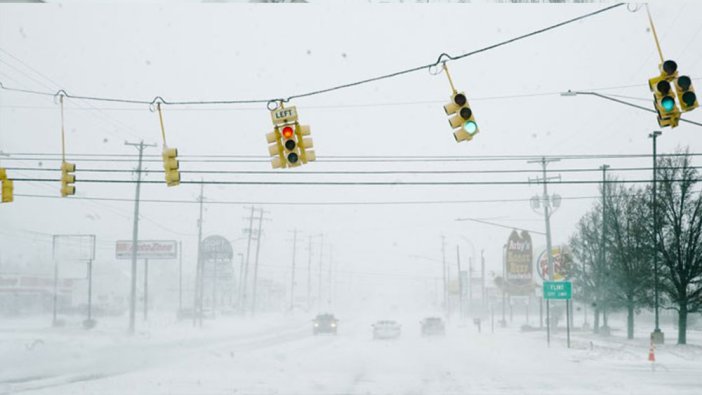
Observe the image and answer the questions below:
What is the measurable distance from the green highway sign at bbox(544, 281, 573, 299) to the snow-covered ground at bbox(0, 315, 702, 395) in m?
2.81

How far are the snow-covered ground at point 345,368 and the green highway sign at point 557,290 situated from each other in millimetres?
2810

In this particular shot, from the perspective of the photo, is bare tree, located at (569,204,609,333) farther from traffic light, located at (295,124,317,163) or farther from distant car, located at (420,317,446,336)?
traffic light, located at (295,124,317,163)

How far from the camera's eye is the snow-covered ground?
20.7 m

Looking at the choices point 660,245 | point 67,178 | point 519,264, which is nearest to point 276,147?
point 67,178

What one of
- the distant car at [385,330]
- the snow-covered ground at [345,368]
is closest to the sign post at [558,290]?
the snow-covered ground at [345,368]

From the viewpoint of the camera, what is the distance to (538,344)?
43.3 meters

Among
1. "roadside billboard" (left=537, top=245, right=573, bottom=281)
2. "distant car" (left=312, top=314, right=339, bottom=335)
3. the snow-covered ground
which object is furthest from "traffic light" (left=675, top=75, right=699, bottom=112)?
"distant car" (left=312, top=314, right=339, bottom=335)

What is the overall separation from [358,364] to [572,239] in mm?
44825

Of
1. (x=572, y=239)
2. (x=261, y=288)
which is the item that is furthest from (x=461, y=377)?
(x=261, y=288)

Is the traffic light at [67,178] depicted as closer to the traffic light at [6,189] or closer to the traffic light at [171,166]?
the traffic light at [6,189]

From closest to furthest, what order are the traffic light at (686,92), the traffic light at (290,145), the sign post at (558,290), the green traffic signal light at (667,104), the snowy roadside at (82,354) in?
the traffic light at (686,92), the green traffic signal light at (667,104), the traffic light at (290,145), the snowy roadside at (82,354), the sign post at (558,290)

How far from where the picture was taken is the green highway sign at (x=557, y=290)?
37.0 meters

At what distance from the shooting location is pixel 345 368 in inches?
1066

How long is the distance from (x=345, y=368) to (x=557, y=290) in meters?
15.0
